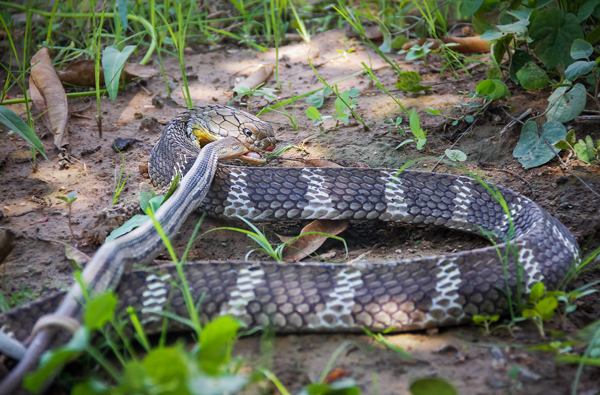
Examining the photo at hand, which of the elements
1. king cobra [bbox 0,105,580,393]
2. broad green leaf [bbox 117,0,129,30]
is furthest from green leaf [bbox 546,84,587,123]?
broad green leaf [bbox 117,0,129,30]

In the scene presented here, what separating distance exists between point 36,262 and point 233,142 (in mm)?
1809

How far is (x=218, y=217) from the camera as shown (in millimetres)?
3607

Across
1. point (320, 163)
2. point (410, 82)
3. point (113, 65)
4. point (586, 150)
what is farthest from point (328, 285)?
point (410, 82)

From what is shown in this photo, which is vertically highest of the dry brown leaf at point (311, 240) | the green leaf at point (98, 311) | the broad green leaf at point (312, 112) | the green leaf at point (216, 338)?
the green leaf at point (98, 311)

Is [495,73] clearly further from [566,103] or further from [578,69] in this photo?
[578,69]

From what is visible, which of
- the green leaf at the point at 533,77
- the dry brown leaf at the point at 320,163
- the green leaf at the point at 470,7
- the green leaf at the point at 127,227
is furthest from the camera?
the green leaf at the point at 470,7

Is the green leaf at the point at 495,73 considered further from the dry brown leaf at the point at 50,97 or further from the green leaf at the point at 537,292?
the dry brown leaf at the point at 50,97

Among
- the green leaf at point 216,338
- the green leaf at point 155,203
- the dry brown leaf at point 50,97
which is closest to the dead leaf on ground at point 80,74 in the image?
the dry brown leaf at point 50,97

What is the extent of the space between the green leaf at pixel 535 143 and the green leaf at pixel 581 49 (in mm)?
564

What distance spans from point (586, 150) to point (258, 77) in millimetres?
3963

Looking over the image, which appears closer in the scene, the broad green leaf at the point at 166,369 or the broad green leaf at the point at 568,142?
the broad green leaf at the point at 166,369

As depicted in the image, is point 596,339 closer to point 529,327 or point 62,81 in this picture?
point 529,327

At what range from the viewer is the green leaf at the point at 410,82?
16.4 ft

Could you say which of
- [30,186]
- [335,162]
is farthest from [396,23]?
[30,186]
